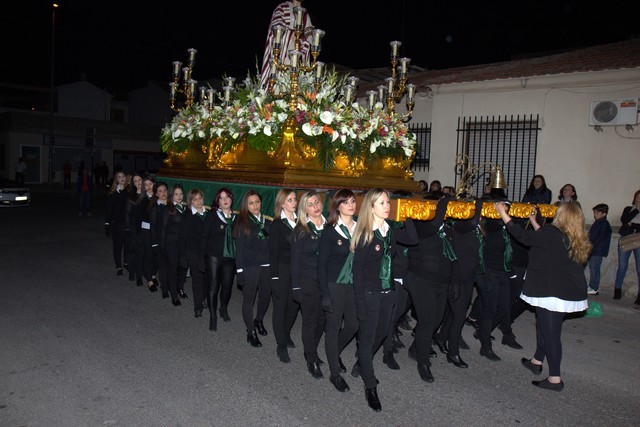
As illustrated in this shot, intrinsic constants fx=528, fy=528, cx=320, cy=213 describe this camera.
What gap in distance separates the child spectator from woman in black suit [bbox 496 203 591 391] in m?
4.76

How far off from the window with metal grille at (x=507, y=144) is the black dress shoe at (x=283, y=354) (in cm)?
814

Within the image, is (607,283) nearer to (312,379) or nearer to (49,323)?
(312,379)

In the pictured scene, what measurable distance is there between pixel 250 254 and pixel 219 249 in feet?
2.41

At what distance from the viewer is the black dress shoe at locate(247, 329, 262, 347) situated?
5927 millimetres

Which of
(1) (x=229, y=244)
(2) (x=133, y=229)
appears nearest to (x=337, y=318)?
(1) (x=229, y=244)

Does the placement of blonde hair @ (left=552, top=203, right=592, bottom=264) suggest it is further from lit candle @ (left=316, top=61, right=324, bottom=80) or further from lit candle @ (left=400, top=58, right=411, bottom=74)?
lit candle @ (left=400, top=58, right=411, bottom=74)

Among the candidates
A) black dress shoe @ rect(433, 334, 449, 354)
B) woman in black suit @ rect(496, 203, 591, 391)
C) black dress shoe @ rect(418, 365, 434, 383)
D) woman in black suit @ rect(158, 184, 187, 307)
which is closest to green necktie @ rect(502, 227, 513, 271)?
woman in black suit @ rect(496, 203, 591, 391)

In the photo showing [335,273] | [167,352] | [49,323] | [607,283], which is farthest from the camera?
[607,283]

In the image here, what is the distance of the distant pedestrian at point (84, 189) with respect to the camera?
18.3m

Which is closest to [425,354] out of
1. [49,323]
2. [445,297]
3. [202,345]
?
[445,297]

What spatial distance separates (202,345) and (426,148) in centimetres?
1053

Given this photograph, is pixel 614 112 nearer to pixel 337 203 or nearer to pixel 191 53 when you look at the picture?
pixel 191 53

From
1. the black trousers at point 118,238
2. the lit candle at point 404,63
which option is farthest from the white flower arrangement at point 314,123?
the black trousers at point 118,238

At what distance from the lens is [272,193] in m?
6.74
